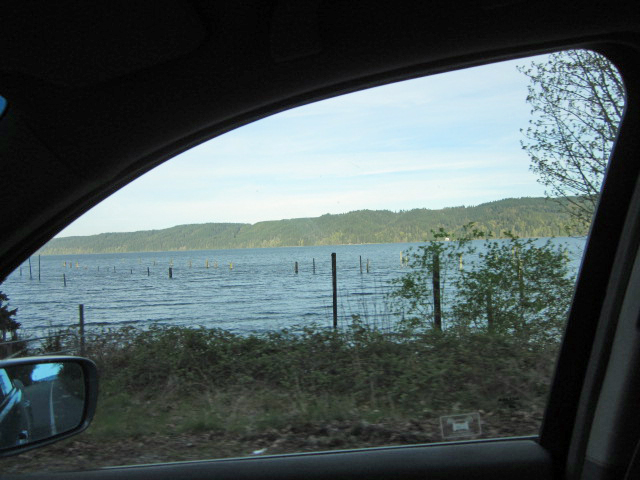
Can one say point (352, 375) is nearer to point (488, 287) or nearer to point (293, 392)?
point (293, 392)

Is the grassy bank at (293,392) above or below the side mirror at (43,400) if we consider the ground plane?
below

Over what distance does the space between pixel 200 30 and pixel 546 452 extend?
1.76 m

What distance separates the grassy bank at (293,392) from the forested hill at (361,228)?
640mm

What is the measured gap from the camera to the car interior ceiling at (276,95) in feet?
4.18

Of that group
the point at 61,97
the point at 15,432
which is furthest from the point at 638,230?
the point at 15,432

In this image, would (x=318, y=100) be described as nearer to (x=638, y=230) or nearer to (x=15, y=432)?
(x=638, y=230)

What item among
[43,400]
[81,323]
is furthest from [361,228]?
[81,323]

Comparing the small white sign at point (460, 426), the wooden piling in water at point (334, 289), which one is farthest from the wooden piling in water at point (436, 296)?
the small white sign at point (460, 426)

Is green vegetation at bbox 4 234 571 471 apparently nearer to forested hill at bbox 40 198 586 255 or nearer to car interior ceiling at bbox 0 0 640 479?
forested hill at bbox 40 198 586 255

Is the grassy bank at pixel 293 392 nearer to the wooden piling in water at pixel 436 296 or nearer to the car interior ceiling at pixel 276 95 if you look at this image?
the wooden piling in water at pixel 436 296

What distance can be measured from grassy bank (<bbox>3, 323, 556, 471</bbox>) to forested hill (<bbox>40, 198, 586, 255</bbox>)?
0.64 m

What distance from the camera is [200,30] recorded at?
1.38m

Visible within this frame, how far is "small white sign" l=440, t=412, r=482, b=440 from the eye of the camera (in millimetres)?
1976

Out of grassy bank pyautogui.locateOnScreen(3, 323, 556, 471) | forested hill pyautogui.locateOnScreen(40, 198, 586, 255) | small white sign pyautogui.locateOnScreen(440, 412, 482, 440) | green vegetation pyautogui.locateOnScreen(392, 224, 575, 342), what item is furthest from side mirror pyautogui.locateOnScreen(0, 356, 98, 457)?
green vegetation pyautogui.locateOnScreen(392, 224, 575, 342)
